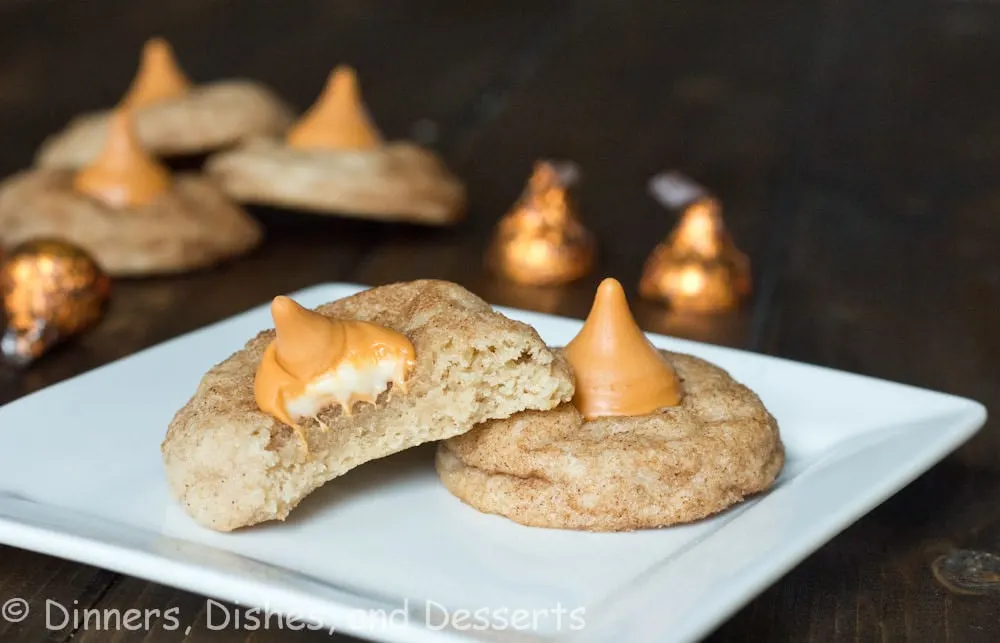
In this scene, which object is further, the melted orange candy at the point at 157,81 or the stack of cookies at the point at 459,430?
the melted orange candy at the point at 157,81

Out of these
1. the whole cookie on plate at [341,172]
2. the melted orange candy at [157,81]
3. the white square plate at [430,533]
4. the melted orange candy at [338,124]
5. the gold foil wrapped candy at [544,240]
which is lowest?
the white square plate at [430,533]

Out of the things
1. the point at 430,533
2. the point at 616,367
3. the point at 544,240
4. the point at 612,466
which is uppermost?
the point at 544,240

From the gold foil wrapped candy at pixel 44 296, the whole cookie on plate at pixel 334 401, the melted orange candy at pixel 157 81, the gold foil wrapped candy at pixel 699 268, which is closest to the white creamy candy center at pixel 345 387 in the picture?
the whole cookie on plate at pixel 334 401

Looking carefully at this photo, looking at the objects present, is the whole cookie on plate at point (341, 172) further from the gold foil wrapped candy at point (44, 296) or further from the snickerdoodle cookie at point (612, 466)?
the snickerdoodle cookie at point (612, 466)

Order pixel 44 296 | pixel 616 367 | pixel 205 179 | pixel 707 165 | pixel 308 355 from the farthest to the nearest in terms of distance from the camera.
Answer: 1. pixel 707 165
2. pixel 205 179
3. pixel 44 296
4. pixel 616 367
5. pixel 308 355

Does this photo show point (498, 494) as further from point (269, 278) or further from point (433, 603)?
point (269, 278)

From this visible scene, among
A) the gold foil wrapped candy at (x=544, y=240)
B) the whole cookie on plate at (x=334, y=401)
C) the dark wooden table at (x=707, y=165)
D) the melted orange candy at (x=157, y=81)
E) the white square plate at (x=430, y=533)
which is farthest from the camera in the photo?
the melted orange candy at (x=157, y=81)

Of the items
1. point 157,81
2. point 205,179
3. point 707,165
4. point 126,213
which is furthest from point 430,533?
point 707,165

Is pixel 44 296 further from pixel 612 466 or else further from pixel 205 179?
pixel 612 466

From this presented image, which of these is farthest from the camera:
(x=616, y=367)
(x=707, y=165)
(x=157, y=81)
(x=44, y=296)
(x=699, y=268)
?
(x=707, y=165)
